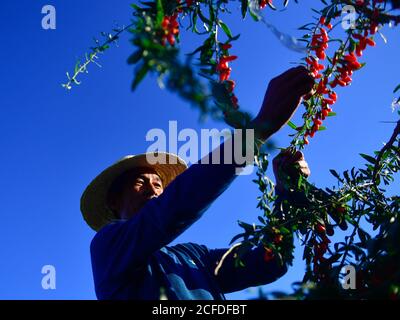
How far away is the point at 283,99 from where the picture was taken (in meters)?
1.68

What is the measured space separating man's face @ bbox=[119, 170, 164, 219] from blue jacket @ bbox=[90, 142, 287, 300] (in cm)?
34

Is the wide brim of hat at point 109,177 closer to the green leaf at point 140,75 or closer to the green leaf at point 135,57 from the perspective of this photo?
the green leaf at point 135,57

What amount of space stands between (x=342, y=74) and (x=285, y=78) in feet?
1.45

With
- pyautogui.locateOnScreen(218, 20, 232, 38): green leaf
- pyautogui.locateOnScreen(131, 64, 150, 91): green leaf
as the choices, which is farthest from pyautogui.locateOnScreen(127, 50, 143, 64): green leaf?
pyautogui.locateOnScreen(218, 20, 232, 38): green leaf

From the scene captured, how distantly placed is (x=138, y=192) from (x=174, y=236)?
2.59 ft

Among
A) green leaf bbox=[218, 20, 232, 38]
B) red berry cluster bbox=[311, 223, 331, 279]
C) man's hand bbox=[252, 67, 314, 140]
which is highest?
green leaf bbox=[218, 20, 232, 38]

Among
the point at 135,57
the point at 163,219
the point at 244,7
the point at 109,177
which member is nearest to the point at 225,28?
the point at 244,7

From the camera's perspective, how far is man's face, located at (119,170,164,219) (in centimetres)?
270

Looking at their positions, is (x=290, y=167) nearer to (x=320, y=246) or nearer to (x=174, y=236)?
(x=320, y=246)

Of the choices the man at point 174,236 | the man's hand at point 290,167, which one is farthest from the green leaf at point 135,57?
the man's hand at point 290,167

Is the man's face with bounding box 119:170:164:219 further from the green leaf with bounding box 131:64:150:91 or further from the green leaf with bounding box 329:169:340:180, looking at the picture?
the green leaf with bounding box 131:64:150:91

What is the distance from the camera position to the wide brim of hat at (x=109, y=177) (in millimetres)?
3021

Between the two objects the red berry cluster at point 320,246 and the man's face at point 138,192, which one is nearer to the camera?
the red berry cluster at point 320,246

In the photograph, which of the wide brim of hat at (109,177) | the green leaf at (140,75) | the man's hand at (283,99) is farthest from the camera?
the wide brim of hat at (109,177)
